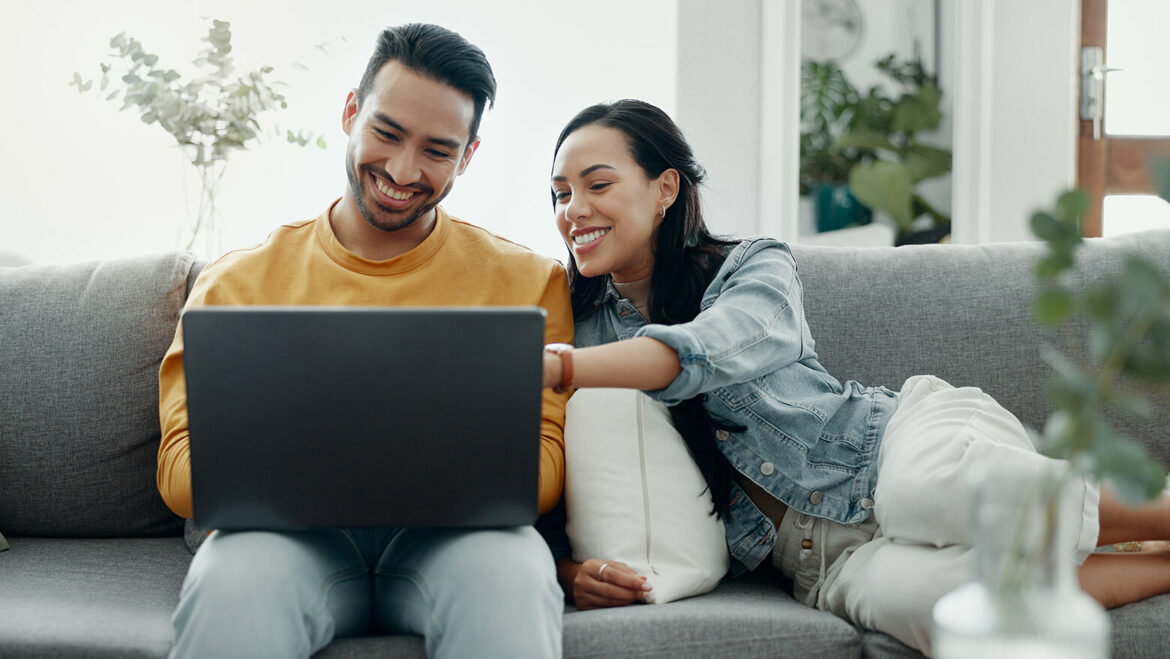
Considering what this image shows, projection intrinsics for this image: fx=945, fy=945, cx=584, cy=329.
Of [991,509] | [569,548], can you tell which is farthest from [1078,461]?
[569,548]

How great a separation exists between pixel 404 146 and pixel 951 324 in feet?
3.21

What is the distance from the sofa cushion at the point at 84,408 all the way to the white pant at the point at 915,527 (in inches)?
41.5

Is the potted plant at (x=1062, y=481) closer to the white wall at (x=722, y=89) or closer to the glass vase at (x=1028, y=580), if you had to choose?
the glass vase at (x=1028, y=580)

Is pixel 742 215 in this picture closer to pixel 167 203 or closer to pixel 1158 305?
pixel 167 203

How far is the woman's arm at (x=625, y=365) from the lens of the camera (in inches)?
47.1

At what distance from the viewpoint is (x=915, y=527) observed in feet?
3.92

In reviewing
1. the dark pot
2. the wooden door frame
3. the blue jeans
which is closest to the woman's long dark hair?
the blue jeans

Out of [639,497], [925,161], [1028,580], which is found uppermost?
[925,161]

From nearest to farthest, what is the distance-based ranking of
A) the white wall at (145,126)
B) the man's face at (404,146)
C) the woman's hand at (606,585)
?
the woman's hand at (606,585), the man's face at (404,146), the white wall at (145,126)

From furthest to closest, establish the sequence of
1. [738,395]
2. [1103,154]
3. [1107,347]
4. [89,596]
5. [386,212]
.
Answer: [1103,154] < [386,212] < [738,395] < [89,596] < [1107,347]

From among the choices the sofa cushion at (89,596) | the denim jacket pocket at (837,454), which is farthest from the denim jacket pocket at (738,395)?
the sofa cushion at (89,596)

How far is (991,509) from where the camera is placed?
1.60 feet

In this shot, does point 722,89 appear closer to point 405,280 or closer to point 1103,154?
point 1103,154

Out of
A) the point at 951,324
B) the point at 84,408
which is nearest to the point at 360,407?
the point at 84,408
